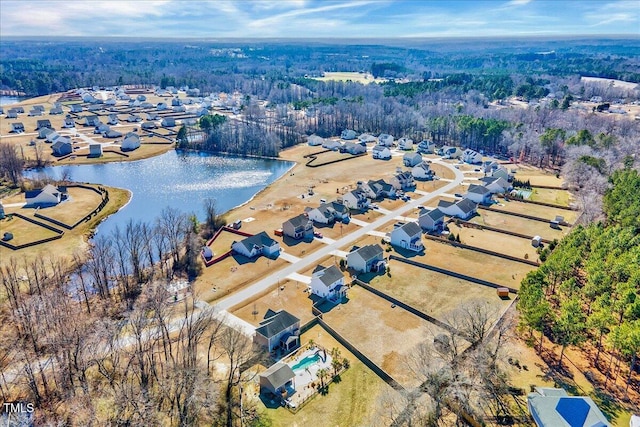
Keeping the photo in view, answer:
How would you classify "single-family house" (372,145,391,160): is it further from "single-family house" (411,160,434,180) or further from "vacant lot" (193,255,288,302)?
"vacant lot" (193,255,288,302)

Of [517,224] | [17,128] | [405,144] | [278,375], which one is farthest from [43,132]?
[517,224]

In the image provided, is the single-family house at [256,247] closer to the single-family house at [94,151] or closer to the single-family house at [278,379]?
the single-family house at [278,379]

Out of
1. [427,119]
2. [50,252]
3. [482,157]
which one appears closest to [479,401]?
[50,252]

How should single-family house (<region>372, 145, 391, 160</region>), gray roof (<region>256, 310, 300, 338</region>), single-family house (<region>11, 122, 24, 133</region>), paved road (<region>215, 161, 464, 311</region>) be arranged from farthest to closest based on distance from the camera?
1. single-family house (<region>11, 122, 24, 133</region>)
2. single-family house (<region>372, 145, 391, 160</region>)
3. paved road (<region>215, 161, 464, 311</region>)
4. gray roof (<region>256, 310, 300, 338</region>)

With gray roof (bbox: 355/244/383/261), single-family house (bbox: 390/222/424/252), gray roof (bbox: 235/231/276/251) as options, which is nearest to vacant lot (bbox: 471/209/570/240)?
single-family house (bbox: 390/222/424/252)

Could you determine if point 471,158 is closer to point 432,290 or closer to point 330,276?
point 432,290

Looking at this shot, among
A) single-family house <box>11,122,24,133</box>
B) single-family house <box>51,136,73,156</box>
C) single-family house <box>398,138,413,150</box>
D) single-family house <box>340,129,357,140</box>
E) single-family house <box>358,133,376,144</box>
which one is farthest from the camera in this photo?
single-family house <box>11,122,24,133</box>

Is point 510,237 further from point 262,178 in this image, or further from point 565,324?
point 262,178
